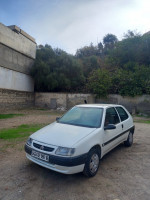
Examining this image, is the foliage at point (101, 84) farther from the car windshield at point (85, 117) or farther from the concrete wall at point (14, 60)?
the car windshield at point (85, 117)

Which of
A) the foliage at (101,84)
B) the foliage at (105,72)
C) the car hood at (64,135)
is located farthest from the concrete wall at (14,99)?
the car hood at (64,135)

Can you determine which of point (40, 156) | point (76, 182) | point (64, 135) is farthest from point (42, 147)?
point (76, 182)

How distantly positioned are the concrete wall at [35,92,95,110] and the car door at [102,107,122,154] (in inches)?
481

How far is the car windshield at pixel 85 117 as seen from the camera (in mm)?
3328

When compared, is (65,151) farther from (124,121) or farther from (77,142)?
(124,121)

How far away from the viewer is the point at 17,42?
15.1 m

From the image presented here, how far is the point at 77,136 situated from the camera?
2.75 metres

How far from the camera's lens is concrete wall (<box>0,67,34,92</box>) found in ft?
44.5

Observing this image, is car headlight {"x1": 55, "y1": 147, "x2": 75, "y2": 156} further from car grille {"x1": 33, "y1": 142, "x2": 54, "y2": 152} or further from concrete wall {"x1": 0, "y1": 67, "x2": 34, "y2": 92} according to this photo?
concrete wall {"x1": 0, "y1": 67, "x2": 34, "y2": 92}

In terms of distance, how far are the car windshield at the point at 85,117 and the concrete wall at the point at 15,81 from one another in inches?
475

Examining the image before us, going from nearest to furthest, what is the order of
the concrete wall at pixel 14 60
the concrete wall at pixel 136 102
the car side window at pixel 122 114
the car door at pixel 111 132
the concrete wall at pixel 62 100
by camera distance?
the car door at pixel 111 132 < the car side window at pixel 122 114 < the concrete wall at pixel 14 60 < the concrete wall at pixel 136 102 < the concrete wall at pixel 62 100

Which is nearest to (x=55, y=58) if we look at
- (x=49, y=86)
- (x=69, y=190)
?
(x=49, y=86)

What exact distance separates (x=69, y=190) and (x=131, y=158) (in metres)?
2.25

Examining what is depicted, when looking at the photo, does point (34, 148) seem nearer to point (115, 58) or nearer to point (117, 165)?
point (117, 165)
